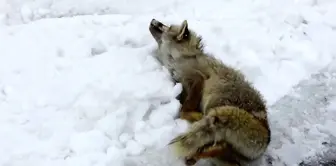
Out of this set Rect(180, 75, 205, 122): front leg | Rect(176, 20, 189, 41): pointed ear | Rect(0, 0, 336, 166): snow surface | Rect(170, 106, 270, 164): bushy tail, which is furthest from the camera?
Rect(176, 20, 189, 41): pointed ear

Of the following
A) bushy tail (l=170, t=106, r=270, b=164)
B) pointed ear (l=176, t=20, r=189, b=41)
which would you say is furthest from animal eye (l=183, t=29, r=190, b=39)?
bushy tail (l=170, t=106, r=270, b=164)

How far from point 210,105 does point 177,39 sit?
4.78 feet

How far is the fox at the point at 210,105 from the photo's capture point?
17.6 ft

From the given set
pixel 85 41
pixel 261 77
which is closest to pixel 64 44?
pixel 85 41

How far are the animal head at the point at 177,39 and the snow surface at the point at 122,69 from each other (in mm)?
183

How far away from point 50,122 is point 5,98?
68cm

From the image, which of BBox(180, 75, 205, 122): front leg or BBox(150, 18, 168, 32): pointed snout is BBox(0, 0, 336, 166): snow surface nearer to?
BBox(180, 75, 205, 122): front leg

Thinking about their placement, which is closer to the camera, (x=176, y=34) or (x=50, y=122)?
(x=50, y=122)

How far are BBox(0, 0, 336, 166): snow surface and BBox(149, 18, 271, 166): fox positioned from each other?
7.7 inches

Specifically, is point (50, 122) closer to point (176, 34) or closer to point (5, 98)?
point (5, 98)

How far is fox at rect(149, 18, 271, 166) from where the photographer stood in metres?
5.37

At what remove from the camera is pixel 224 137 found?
5406 mm

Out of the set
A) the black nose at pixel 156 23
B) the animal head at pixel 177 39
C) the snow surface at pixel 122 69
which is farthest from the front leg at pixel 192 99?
the black nose at pixel 156 23

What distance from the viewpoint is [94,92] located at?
647 centimetres
